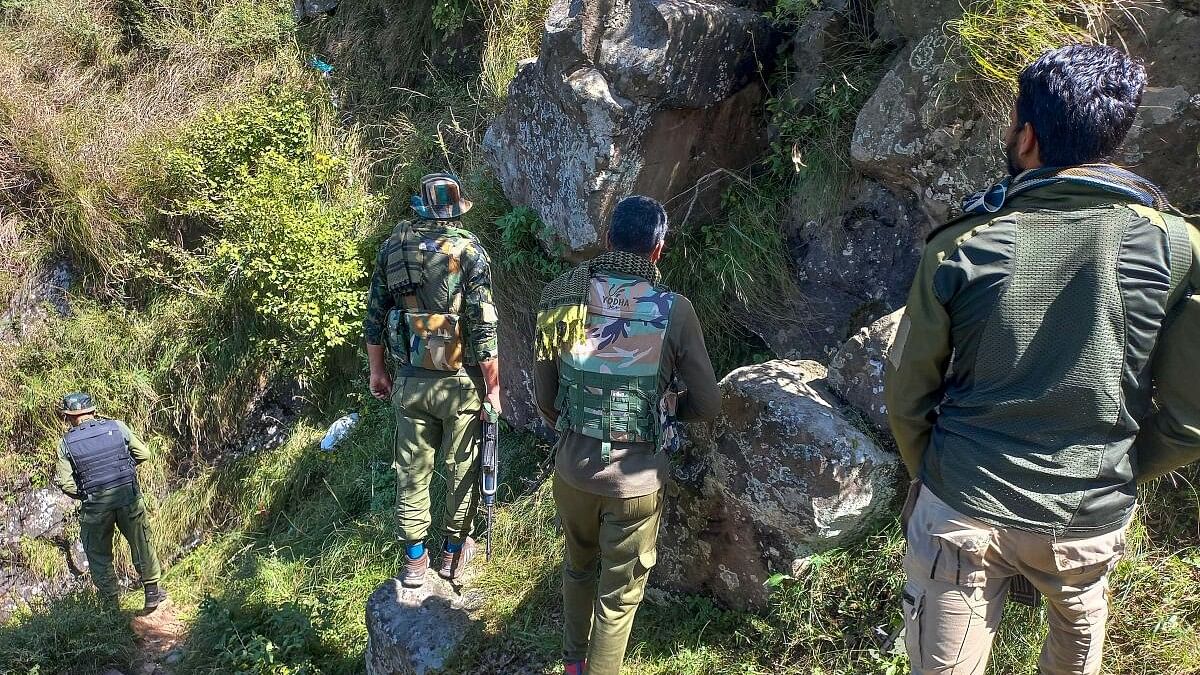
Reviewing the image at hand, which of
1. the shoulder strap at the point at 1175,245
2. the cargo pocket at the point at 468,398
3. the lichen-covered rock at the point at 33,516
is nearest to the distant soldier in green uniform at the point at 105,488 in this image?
the lichen-covered rock at the point at 33,516

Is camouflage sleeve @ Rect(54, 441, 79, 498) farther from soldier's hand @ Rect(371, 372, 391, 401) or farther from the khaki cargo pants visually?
the khaki cargo pants

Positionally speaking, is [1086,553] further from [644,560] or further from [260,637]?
[260,637]

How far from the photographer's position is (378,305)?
3.78 meters

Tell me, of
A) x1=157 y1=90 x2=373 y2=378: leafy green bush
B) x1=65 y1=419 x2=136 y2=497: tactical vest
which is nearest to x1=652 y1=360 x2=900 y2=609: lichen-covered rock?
x1=157 y1=90 x2=373 y2=378: leafy green bush

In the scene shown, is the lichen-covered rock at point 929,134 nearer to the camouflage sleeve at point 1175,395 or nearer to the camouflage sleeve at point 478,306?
the camouflage sleeve at point 1175,395

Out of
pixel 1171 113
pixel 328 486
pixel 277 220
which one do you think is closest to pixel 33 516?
pixel 328 486

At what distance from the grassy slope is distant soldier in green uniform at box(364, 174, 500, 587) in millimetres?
539

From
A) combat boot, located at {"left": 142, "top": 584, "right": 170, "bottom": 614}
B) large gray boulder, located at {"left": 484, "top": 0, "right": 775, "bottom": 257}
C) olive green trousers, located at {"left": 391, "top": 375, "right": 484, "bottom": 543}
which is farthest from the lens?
combat boot, located at {"left": 142, "top": 584, "right": 170, "bottom": 614}

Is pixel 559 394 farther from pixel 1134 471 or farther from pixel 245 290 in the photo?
pixel 245 290

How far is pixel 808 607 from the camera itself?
9.90 feet

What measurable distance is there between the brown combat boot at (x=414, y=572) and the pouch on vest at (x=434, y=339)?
3.43 ft

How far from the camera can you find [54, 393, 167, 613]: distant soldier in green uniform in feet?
17.6

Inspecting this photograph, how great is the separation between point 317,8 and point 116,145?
2.34m

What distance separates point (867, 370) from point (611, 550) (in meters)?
1.29
